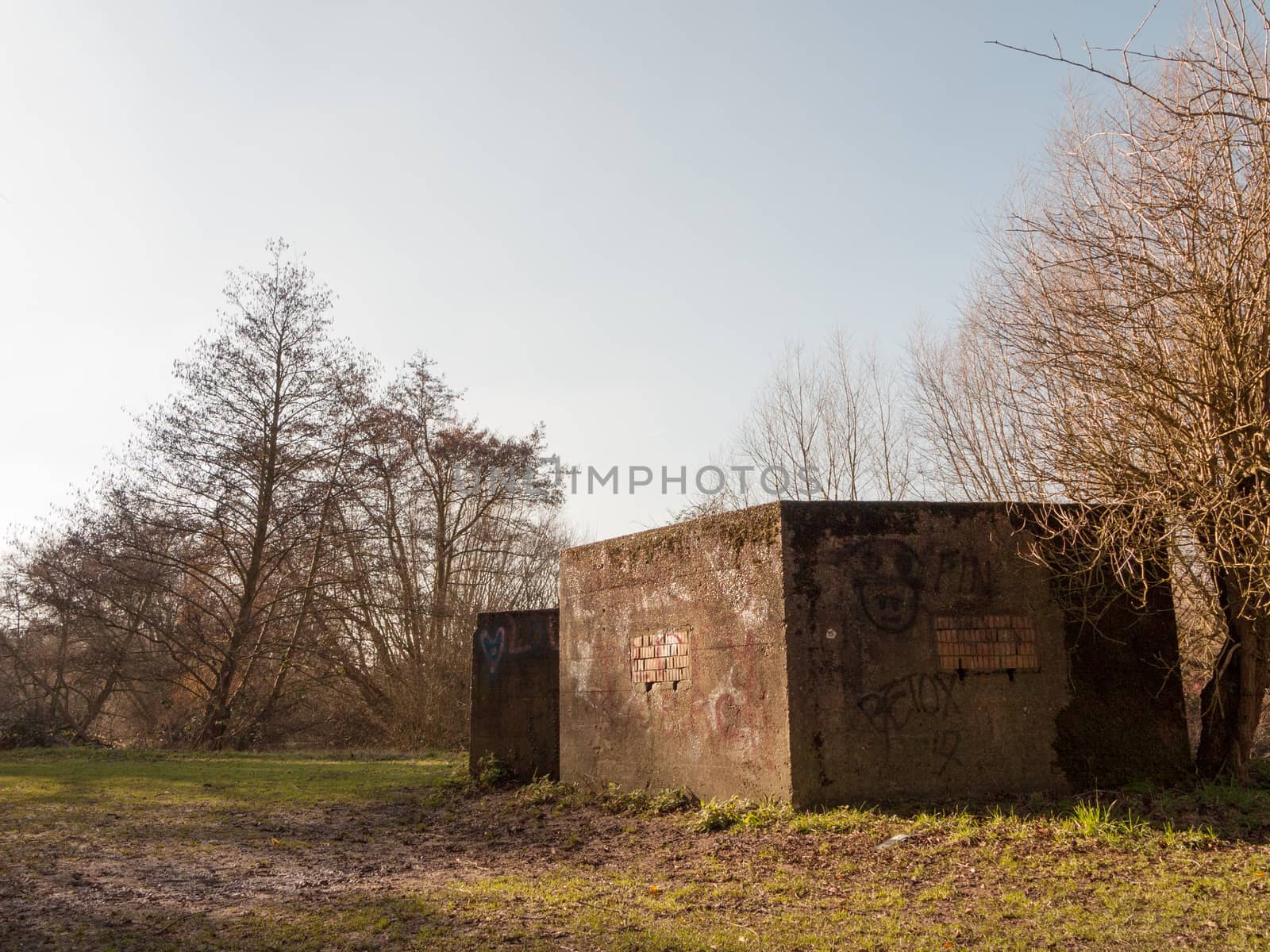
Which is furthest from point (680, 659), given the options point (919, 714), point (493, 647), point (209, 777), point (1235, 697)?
point (209, 777)

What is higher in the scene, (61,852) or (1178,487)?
(1178,487)

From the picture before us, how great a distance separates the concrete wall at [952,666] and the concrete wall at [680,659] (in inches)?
10.9

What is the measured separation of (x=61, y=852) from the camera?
715 cm

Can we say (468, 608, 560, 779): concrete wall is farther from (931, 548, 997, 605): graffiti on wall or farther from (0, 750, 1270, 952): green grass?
(931, 548, 997, 605): graffiti on wall

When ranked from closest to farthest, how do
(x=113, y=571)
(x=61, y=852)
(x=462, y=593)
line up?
(x=61, y=852), (x=113, y=571), (x=462, y=593)

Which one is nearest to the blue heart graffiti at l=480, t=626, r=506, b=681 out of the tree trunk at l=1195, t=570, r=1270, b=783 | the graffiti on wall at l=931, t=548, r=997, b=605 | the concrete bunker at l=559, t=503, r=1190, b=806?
the concrete bunker at l=559, t=503, r=1190, b=806

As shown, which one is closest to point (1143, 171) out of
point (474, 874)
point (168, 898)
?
point (474, 874)

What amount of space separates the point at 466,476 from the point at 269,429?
18.9 feet

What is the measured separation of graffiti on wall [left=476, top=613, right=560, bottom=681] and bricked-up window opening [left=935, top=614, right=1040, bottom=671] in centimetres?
453

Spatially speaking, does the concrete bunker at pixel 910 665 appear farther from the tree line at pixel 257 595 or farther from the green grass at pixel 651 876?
the tree line at pixel 257 595

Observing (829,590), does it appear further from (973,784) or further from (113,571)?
(113,571)

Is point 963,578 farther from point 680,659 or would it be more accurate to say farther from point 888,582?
point 680,659

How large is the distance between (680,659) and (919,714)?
207 centimetres

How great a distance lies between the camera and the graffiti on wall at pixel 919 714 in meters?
7.33
